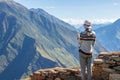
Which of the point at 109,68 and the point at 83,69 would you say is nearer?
the point at 83,69

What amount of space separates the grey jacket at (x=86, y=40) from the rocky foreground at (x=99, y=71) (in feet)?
7.53

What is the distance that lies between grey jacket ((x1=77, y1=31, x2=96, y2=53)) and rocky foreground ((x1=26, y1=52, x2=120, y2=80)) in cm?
229

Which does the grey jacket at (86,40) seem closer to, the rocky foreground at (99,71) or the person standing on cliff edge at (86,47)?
the person standing on cliff edge at (86,47)

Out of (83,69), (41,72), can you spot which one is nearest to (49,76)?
(41,72)

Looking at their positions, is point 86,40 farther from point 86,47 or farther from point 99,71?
point 99,71

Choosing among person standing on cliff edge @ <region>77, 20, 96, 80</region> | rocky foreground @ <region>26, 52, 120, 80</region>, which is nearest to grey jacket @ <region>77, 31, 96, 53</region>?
person standing on cliff edge @ <region>77, 20, 96, 80</region>

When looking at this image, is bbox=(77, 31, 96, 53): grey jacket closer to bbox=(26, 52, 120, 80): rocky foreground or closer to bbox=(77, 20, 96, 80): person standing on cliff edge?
bbox=(77, 20, 96, 80): person standing on cliff edge

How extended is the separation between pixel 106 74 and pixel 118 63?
4.24 feet

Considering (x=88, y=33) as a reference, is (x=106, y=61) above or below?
below

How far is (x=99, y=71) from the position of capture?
23734 millimetres

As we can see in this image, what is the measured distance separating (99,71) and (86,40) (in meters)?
3.67

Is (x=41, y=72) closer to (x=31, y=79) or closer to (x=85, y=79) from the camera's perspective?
(x=31, y=79)

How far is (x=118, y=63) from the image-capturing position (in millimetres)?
22188

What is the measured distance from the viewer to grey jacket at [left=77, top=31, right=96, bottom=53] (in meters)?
20.8
